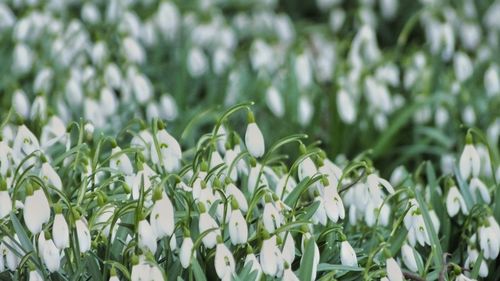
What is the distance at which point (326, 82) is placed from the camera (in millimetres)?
5867

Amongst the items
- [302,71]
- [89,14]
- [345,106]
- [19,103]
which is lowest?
[345,106]

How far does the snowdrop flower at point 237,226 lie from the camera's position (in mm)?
2793

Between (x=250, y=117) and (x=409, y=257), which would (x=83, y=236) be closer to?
(x=250, y=117)

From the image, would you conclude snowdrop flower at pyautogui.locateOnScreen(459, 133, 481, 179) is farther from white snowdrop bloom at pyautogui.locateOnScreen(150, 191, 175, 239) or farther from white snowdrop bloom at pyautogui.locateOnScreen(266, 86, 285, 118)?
white snowdrop bloom at pyautogui.locateOnScreen(266, 86, 285, 118)

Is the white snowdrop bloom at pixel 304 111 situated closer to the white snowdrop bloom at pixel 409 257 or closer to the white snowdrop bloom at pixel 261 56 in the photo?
the white snowdrop bloom at pixel 261 56

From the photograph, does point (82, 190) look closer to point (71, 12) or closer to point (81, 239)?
point (81, 239)

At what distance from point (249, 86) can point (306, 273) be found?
9.08 feet

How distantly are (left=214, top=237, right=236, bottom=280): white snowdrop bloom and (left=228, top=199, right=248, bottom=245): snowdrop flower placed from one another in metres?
0.08

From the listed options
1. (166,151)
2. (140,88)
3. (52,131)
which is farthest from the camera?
(140,88)

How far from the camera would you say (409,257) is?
10.3 ft

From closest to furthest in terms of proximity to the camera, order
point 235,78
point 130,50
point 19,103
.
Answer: point 19,103 → point 130,50 → point 235,78

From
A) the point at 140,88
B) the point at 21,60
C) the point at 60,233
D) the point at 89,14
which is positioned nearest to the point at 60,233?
the point at 60,233

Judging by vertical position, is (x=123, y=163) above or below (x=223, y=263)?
above

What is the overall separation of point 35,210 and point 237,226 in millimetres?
541
